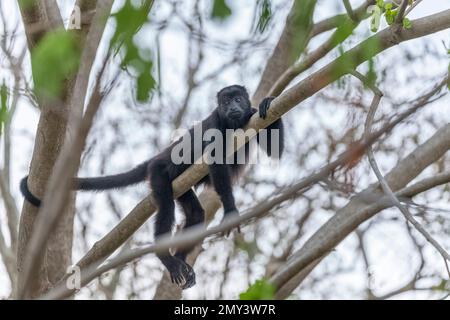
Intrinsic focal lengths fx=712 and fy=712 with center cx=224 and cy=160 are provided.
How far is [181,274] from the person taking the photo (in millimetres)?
6828

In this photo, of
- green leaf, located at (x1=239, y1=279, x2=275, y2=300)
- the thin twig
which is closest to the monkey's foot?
the thin twig

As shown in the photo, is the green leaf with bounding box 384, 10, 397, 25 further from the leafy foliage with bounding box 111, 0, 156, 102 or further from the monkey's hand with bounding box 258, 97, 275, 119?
the leafy foliage with bounding box 111, 0, 156, 102

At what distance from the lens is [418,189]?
4266mm

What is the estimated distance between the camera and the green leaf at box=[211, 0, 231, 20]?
2.16 meters

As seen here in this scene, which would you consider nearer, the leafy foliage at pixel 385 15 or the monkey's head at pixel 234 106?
the leafy foliage at pixel 385 15

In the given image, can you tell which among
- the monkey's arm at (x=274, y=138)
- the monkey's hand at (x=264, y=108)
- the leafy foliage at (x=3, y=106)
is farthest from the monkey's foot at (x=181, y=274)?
the leafy foliage at (x=3, y=106)

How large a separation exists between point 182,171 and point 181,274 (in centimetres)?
104

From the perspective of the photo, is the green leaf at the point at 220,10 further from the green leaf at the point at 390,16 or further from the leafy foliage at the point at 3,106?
the green leaf at the point at 390,16

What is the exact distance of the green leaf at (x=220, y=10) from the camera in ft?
7.09

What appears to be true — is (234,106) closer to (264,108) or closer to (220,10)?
(264,108)

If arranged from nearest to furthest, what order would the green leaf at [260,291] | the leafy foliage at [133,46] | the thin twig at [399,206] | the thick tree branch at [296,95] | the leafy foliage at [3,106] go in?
the leafy foliage at [133,46], the leafy foliage at [3,106], the green leaf at [260,291], the thin twig at [399,206], the thick tree branch at [296,95]

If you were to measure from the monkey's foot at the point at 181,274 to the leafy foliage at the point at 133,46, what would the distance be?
490 cm

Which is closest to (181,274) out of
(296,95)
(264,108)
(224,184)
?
(224,184)
